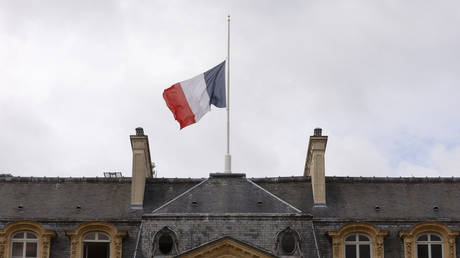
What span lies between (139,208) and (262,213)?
834 cm

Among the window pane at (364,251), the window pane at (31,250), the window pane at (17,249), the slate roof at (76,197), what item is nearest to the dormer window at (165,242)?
the slate roof at (76,197)

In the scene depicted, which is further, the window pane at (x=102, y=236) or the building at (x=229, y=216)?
the window pane at (x=102, y=236)

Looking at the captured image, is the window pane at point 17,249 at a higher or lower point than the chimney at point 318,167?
lower

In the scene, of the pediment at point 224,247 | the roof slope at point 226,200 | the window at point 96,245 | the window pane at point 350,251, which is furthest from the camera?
the roof slope at point 226,200

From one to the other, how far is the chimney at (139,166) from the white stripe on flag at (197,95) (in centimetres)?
365

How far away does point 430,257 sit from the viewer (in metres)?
75.8

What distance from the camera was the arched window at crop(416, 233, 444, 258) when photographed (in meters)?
75.8

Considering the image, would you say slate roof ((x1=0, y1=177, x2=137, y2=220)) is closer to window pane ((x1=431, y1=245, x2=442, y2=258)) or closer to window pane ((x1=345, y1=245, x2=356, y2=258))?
window pane ((x1=345, y1=245, x2=356, y2=258))

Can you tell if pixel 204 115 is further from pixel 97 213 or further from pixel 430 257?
pixel 430 257

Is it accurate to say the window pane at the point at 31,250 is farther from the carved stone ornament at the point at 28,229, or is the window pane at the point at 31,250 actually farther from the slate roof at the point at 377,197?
the slate roof at the point at 377,197

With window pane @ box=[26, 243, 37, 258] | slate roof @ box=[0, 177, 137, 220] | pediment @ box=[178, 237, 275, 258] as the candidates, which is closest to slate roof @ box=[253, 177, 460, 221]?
pediment @ box=[178, 237, 275, 258]

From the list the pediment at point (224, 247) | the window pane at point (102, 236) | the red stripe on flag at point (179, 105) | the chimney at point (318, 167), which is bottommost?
the pediment at point (224, 247)

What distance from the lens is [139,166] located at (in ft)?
264

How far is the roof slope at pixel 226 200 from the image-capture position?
7662 centimetres
